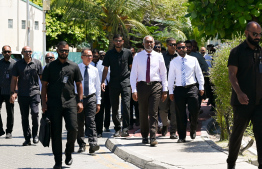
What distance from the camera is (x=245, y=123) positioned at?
7227 millimetres

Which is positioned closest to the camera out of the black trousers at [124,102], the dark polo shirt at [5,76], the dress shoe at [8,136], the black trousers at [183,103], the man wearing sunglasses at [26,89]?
the black trousers at [183,103]

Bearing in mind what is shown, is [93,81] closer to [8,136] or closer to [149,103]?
[149,103]

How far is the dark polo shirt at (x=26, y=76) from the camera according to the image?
450 inches

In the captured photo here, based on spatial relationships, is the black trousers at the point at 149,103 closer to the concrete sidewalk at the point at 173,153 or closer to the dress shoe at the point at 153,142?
the dress shoe at the point at 153,142

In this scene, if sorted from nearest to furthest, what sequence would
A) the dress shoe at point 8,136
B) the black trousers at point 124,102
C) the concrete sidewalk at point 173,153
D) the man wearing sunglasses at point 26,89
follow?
the concrete sidewalk at point 173,153
the man wearing sunglasses at point 26,89
the black trousers at point 124,102
the dress shoe at point 8,136

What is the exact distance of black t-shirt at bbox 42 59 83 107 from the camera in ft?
27.7

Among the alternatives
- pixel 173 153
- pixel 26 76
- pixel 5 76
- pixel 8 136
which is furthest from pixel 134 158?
pixel 5 76

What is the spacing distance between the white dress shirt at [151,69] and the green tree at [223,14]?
134 cm

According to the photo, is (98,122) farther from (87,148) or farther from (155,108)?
(155,108)

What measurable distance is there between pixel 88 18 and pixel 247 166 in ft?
72.4

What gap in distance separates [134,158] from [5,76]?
4670 millimetres

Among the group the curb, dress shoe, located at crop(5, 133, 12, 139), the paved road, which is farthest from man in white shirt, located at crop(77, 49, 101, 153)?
dress shoe, located at crop(5, 133, 12, 139)

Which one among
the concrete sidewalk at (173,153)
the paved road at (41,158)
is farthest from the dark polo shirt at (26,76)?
the concrete sidewalk at (173,153)

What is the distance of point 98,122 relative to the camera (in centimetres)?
1225
